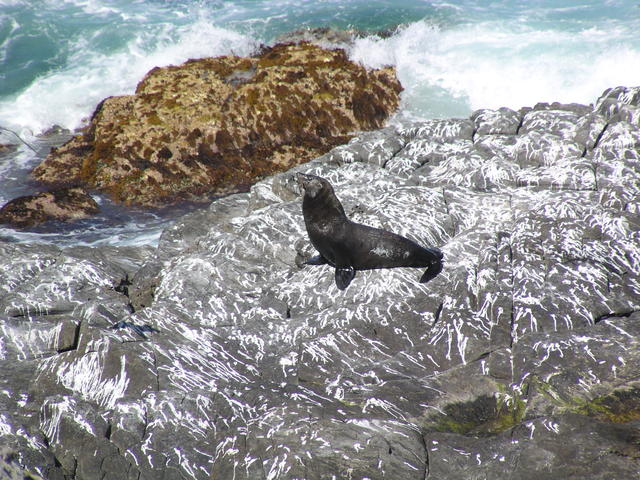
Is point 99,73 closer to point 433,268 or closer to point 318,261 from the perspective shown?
point 318,261

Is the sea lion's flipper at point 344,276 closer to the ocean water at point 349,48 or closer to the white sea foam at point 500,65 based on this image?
the ocean water at point 349,48

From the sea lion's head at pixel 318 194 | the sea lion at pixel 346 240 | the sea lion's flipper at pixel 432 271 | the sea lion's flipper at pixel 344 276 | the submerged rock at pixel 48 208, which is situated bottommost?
the submerged rock at pixel 48 208

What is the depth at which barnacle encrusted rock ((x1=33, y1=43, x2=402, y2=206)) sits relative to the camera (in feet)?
45.4

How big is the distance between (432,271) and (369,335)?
1.21 metres

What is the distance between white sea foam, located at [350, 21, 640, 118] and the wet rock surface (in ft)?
27.8

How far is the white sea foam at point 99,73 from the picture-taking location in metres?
19.9

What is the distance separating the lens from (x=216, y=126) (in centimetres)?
1427

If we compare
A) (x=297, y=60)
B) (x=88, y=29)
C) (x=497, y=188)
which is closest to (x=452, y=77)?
(x=297, y=60)

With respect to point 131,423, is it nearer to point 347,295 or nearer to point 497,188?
point 347,295

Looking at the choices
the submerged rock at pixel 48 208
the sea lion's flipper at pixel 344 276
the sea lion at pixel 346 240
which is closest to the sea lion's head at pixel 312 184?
the sea lion at pixel 346 240

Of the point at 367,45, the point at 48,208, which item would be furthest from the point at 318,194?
the point at 367,45

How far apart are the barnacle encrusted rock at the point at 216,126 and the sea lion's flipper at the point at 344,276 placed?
21.7 ft

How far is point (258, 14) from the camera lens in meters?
26.5

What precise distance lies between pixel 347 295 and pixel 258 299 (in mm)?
1226
